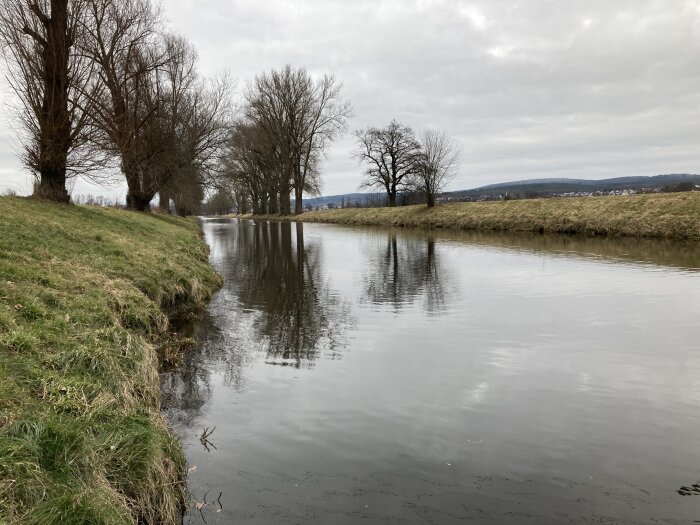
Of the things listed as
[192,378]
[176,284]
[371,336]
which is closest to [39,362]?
[192,378]

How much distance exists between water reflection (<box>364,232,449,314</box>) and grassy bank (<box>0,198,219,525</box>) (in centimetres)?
599

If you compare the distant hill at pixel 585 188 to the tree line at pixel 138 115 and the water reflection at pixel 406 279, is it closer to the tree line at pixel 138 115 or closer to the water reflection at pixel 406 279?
the tree line at pixel 138 115

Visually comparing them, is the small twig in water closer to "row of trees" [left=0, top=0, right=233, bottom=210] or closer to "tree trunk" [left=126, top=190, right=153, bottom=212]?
"row of trees" [left=0, top=0, right=233, bottom=210]

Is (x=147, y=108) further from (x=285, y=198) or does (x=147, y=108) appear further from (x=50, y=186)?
(x=285, y=198)

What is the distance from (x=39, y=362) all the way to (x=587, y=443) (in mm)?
5931

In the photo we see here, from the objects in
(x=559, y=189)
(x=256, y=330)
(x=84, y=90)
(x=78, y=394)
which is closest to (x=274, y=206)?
(x=559, y=189)

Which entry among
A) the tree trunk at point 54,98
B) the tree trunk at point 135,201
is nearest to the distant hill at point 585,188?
the tree trunk at point 135,201

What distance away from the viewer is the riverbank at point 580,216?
27.0 metres

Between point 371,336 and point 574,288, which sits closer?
point 371,336

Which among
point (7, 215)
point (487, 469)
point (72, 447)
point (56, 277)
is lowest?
point (487, 469)

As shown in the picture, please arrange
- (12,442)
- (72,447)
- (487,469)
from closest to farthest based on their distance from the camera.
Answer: (12,442) → (72,447) → (487,469)

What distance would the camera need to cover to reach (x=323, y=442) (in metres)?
5.32

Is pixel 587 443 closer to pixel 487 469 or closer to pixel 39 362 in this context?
pixel 487 469

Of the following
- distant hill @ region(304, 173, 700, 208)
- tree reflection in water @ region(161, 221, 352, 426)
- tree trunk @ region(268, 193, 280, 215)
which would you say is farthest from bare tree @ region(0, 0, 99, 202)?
tree trunk @ region(268, 193, 280, 215)
